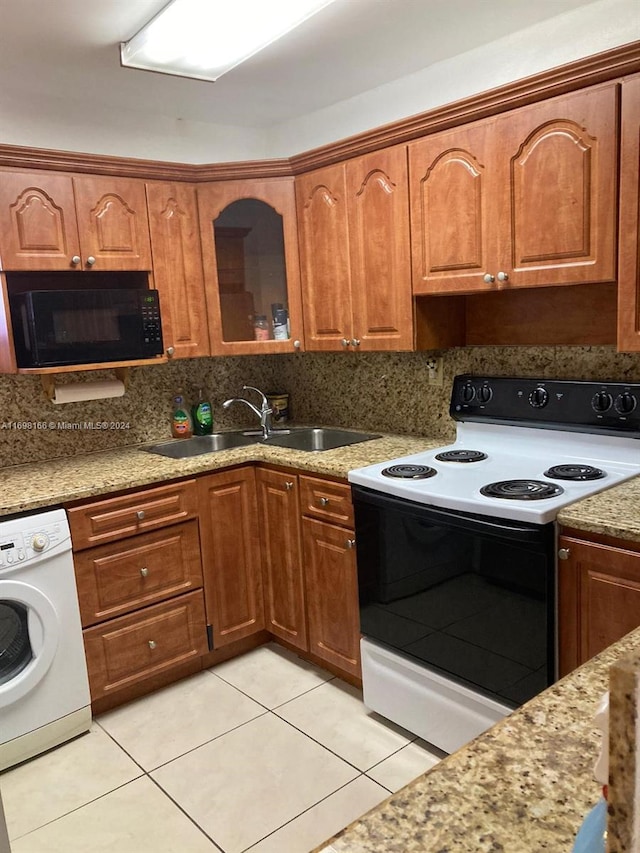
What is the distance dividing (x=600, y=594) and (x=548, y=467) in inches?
24.6

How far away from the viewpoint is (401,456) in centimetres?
264

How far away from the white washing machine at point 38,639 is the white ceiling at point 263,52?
5.32 ft

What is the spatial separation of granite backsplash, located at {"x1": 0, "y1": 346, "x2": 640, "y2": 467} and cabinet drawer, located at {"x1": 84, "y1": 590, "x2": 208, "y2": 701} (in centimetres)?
86

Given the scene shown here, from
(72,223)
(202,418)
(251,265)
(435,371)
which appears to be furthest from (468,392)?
(72,223)

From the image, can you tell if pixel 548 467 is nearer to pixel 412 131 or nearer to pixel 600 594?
pixel 600 594

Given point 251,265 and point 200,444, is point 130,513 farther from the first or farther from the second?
point 251,265

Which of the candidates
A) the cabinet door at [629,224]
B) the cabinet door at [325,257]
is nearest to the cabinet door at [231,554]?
the cabinet door at [325,257]

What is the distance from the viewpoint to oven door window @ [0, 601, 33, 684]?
2348 mm

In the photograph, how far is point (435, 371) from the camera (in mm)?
2930

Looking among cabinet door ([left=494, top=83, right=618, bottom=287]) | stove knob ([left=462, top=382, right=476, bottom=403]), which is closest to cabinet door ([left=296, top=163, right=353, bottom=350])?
stove knob ([left=462, top=382, right=476, bottom=403])

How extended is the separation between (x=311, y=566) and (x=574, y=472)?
1.09 m

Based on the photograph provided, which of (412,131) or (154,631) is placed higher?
(412,131)

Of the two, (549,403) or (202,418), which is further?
(202,418)

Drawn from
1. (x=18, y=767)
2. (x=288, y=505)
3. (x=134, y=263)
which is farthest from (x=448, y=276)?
(x=18, y=767)
